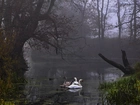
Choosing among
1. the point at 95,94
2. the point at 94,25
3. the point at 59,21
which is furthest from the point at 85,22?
the point at 95,94

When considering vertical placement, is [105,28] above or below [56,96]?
above

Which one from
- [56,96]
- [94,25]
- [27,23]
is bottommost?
[56,96]

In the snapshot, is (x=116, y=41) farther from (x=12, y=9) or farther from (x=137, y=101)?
(x=137, y=101)

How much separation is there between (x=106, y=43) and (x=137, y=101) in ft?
148

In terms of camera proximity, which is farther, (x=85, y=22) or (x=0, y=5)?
(x=85, y=22)

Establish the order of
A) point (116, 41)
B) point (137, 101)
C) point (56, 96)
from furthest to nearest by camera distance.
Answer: point (116, 41)
point (56, 96)
point (137, 101)

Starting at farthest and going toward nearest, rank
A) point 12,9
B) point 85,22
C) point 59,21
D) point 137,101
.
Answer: point 85,22 < point 59,21 < point 12,9 < point 137,101

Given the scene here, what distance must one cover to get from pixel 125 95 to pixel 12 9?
1510cm

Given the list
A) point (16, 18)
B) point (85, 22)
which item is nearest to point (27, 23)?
point (16, 18)

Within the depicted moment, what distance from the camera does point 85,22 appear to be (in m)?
59.6

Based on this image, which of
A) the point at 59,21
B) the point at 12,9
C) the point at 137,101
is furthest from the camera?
the point at 59,21

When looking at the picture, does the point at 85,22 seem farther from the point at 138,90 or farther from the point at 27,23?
the point at 138,90

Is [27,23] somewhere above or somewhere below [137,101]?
above

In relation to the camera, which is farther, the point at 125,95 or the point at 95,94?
the point at 95,94
